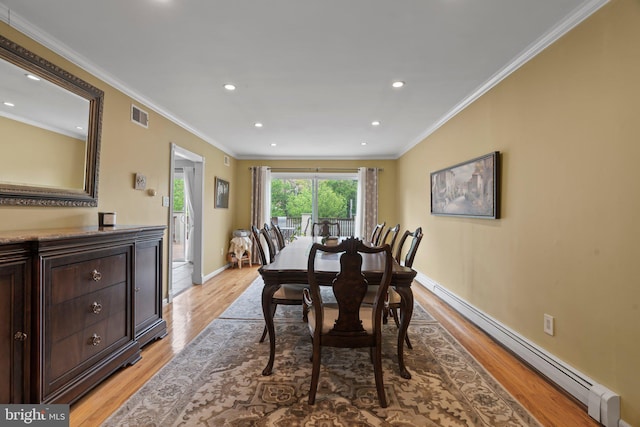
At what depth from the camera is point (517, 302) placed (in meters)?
2.39

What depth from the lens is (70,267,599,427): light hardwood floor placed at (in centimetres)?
166

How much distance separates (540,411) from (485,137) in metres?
2.31

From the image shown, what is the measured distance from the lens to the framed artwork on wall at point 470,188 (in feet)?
8.75

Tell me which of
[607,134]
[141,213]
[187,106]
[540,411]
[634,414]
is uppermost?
[187,106]

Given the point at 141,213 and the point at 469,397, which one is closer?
the point at 469,397

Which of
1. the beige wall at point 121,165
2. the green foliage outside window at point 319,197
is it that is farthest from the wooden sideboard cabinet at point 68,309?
the green foliage outside window at point 319,197

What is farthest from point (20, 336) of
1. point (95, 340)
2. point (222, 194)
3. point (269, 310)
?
point (222, 194)

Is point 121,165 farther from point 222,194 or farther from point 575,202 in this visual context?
point 575,202

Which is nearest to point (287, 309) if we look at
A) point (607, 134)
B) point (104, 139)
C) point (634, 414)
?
A: point (104, 139)

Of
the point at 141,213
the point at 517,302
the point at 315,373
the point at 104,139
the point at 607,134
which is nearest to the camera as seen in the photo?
the point at 607,134

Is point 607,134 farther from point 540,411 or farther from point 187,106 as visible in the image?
point 187,106

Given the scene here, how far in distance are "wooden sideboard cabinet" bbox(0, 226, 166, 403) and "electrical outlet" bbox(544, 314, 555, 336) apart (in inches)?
121

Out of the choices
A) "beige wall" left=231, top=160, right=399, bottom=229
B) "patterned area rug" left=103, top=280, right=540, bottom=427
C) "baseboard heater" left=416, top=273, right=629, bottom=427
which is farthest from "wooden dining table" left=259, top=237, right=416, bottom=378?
"beige wall" left=231, top=160, right=399, bottom=229

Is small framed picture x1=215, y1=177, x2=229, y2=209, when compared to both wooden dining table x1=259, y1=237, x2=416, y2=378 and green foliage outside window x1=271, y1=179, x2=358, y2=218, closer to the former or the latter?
green foliage outside window x1=271, y1=179, x2=358, y2=218
